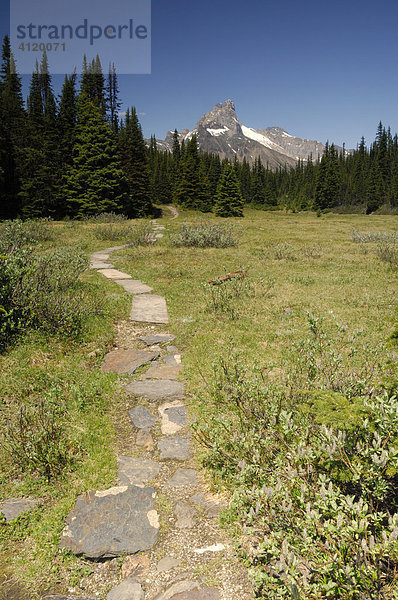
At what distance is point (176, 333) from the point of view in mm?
6148

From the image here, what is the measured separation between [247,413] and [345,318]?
4343 millimetres

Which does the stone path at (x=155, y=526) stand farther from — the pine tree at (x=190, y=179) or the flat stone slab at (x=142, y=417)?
the pine tree at (x=190, y=179)

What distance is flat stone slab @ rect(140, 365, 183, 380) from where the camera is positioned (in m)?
4.65

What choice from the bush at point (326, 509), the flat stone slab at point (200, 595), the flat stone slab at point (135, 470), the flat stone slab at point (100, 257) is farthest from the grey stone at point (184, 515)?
the flat stone slab at point (100, 257)

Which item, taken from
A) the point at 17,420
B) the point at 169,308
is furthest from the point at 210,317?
the point at 17,420

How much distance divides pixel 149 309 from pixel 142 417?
368 centimetres

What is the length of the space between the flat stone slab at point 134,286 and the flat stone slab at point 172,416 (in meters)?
4.66

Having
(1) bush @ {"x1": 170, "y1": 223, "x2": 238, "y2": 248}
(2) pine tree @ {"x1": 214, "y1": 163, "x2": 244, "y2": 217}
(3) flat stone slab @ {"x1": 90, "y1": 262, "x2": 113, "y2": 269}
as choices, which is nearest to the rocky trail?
(3) flat stone slab @ {"x1": 90, "y1": 262, "x2": 113, "y2": 269}

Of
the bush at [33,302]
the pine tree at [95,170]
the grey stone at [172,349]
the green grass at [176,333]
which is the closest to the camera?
the green grass at [176,333]

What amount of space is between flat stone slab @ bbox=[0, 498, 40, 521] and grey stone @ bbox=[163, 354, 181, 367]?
8.28 feet

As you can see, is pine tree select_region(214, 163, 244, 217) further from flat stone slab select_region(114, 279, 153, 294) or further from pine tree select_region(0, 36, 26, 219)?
flat stone slab select_region(114, 279, 153, 294)

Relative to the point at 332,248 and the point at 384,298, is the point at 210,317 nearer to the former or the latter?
the point at 384,298

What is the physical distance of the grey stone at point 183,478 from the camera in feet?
9.62

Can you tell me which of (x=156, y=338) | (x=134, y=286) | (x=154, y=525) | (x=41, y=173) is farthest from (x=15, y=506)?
(x=41, y=173)
